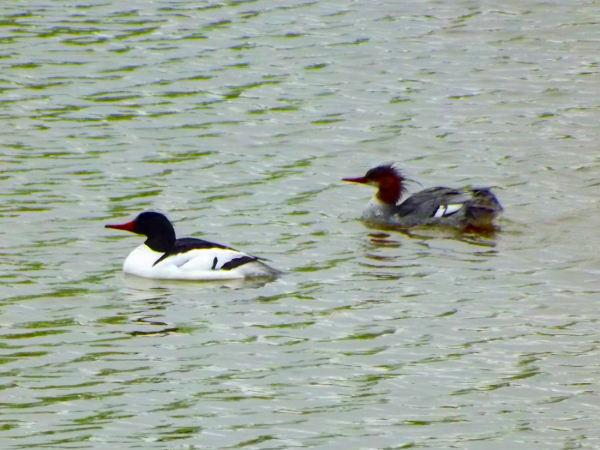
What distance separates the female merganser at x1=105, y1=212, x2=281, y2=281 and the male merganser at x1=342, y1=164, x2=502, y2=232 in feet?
8.95

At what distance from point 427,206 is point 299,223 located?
5.08 ft

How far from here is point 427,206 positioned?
13500 millimetres

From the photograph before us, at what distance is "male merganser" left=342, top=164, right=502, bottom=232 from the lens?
13055mm

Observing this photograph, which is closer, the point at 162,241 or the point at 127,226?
the point at 162,241

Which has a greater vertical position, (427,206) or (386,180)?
(386,180)

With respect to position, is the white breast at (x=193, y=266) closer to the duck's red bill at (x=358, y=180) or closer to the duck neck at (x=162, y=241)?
the duck neck at (x=162, y=241)

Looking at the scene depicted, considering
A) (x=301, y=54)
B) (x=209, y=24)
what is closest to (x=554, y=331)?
(x=301, y=54)

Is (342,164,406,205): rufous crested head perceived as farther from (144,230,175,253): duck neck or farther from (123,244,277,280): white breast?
(123,244,277,280): white breast

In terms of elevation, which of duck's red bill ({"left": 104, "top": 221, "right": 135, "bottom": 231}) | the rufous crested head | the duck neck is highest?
duck's red bill ({"left": 104, "top": 221, "right": 135, "bottom": 231})

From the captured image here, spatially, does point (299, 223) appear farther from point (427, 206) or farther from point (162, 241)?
point (162, 241)

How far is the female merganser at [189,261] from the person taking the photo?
36.7ft

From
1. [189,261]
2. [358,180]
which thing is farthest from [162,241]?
[358,180]

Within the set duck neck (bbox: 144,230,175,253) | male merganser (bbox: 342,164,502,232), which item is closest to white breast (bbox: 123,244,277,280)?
duck neck (bbox: 144,230,175,253)

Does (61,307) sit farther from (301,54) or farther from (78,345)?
(301,54)
